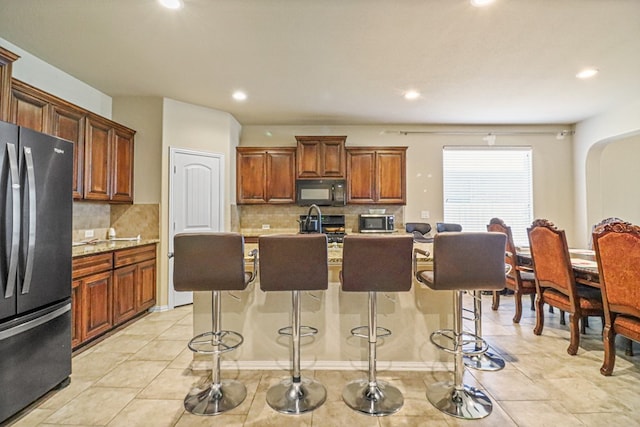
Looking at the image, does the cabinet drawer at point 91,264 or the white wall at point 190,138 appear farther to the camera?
the white wall at point 190,138

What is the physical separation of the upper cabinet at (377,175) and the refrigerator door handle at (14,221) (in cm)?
373

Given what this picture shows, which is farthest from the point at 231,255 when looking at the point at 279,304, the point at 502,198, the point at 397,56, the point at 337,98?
the point at 502,198

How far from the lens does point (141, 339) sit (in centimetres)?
296

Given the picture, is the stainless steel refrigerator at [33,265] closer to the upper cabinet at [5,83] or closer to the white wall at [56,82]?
the upper cabinet at [5,83]

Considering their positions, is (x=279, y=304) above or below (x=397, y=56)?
below

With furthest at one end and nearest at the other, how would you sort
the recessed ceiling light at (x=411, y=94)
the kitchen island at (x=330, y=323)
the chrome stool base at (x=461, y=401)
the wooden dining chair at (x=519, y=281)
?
the recessed ceiling light at (x=411, y=94) → the wooden dining chair at (x=519, y=281) → the kitchen island at (x=330, y=323) → the chrome stool base at (x=461, y=401)

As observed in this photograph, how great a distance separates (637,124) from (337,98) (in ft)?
12.8

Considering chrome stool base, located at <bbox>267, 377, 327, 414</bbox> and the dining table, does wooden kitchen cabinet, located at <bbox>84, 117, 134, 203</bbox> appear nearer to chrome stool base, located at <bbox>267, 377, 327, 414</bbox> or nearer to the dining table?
chrome stool base, located at <bbox>267, 377, 327, 414</bbox>

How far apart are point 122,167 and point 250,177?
170 centimetres

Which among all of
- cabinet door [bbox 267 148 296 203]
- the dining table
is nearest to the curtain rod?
cabinet door [bbox 267 148 296 203]

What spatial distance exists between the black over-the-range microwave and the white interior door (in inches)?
46.7

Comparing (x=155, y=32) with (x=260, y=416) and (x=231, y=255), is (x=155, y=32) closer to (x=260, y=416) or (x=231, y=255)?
(x=231, y=255)

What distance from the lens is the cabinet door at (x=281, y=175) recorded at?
4793mm

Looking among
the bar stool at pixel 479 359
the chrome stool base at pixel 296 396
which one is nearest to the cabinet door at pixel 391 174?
the bar stool at pixel 479 359
